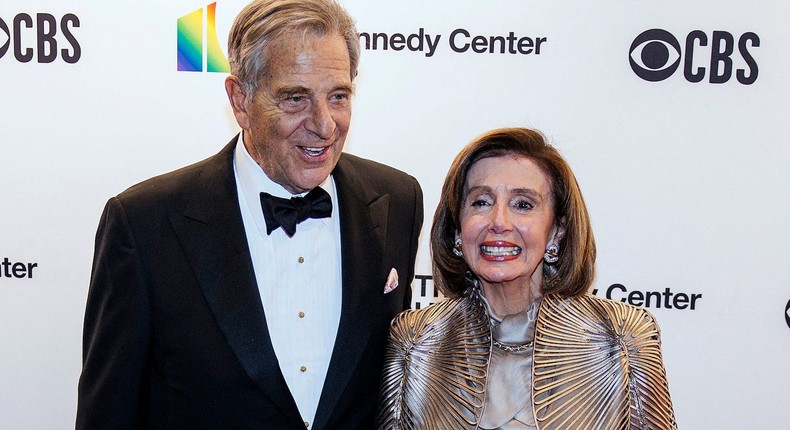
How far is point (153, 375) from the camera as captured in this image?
2.10m

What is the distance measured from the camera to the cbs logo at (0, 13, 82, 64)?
10.3 ft

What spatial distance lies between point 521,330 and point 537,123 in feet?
4.02

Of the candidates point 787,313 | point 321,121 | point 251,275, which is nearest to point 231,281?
point 251,275

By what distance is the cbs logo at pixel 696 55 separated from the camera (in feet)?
10.2

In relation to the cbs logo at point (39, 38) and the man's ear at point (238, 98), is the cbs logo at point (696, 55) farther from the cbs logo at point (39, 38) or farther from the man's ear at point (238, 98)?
the cbs logo at point (39, 38)

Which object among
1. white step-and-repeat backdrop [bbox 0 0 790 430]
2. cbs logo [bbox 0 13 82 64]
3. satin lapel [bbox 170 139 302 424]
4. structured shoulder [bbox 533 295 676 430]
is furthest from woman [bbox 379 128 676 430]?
cbs logo [bbox 0 13 82 64]

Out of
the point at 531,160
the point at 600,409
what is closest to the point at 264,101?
the point at 531,160

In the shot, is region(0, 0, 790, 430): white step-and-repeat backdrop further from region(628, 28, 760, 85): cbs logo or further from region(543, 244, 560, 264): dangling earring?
region(543, 244, 560, 264): dangling earring

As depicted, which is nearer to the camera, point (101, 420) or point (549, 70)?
point (101, 420)

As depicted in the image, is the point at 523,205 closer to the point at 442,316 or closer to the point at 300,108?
the point at 442,316

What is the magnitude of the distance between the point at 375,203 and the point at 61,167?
5.19 ft

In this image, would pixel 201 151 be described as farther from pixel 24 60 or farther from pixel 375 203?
pixel 375 203

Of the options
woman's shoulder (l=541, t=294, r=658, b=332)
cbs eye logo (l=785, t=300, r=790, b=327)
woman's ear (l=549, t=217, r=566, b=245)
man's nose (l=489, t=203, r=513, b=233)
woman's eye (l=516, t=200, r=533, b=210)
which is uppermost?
woman's eye (l=516, t=200, r=533, b=210)

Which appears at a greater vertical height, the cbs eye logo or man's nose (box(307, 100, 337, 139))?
man's nose (box(307, 100, 337, 139))
